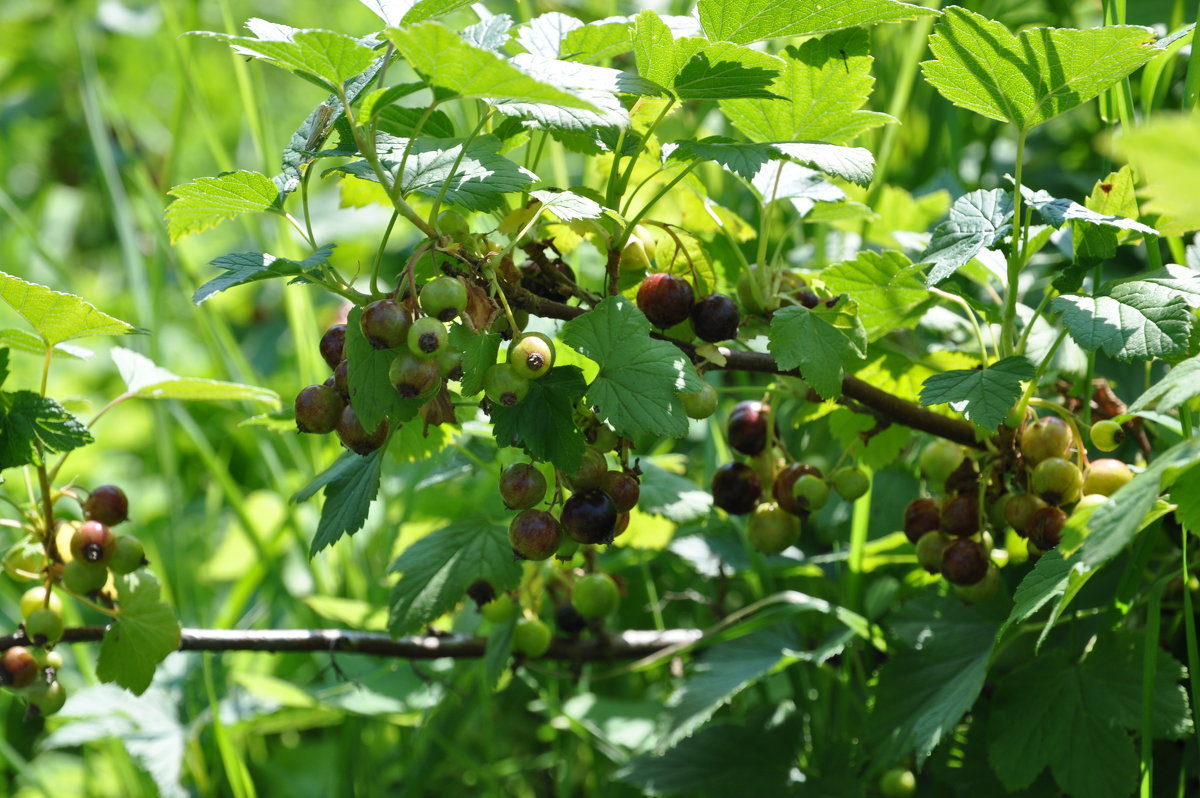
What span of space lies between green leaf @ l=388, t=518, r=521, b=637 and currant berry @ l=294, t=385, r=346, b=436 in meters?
0.25

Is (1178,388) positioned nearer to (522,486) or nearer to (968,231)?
(968,231)

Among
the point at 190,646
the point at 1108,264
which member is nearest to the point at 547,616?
the point at 190,646

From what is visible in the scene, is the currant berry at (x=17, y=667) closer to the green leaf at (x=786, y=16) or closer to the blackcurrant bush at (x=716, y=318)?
the blackcurrant bush at (x=716, y=318)

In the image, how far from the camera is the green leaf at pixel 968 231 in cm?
78

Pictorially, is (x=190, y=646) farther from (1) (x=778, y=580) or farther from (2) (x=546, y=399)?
(1) (x=778, y=580)

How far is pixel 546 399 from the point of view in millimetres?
726

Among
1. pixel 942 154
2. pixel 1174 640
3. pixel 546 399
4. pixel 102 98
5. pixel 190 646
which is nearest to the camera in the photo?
pixel 546 399

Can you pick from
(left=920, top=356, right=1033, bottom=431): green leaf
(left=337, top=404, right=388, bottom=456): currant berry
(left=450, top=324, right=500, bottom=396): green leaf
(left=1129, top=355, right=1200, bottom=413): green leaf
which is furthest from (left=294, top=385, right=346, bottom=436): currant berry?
(left=1129, top=355, right=1200, bottom=413): green leaf

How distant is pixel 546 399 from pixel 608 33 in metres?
0.29

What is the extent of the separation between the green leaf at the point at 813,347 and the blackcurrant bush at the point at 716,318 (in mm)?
36

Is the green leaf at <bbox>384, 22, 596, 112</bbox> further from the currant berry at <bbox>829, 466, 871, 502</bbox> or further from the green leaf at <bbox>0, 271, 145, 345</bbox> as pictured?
the currant berry at <bbox>829, 466, 871, 502</bbox>

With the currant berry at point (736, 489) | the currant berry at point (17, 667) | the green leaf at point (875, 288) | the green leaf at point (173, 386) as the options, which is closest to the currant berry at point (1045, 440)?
the green leaf at point (875, 288)

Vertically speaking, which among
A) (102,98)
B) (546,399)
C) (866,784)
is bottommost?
(866,784)

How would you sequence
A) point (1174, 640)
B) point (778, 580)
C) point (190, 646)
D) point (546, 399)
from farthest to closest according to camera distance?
point (778, 580), point (1174, 640), point (190, 646), point (546, 399)
